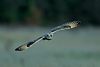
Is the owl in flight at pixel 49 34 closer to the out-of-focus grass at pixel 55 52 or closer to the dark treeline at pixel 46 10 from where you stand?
the out-of-focus grass at pixel 55 52

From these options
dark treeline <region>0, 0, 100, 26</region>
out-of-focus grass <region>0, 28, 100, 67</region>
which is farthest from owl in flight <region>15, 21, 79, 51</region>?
dark treeline <region>0, 0, 100, 26</region>

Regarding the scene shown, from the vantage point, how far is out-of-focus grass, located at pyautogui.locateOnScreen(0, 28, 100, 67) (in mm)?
9969

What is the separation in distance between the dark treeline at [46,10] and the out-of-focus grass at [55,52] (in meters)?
8.32

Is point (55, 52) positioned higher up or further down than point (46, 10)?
further down

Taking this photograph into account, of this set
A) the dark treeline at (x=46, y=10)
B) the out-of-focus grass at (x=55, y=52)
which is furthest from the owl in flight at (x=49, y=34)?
the dark treeline at (x=46, y=10)

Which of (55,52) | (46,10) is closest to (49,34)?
(55,52)

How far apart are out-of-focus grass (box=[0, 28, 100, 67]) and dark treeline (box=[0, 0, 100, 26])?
327 inches

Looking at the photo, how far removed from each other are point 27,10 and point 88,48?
14.2m

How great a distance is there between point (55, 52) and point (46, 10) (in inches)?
658

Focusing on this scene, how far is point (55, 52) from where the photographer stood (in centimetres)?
1365

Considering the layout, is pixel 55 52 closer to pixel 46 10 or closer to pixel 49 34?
pixel 49 34

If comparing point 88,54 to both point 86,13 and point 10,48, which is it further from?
point 86,13

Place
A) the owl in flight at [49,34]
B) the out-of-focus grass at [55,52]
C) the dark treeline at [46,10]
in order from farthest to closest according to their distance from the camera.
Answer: the dark treeline at [46,10], the out-of-focus grass at [55,52], the owl in flight at [49,34]

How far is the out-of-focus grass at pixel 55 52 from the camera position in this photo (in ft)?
32.7
